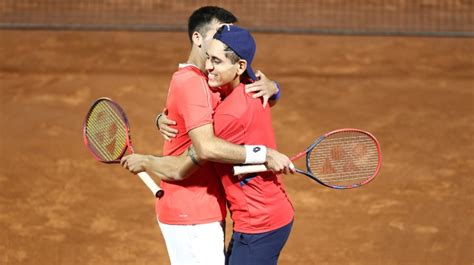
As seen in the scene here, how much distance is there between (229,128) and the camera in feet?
16.8

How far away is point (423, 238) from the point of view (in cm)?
782

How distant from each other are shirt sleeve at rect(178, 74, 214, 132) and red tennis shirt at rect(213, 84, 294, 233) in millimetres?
80

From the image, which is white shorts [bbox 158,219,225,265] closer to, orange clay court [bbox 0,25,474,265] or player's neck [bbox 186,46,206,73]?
player's neck [bbox 186,46,206,73]

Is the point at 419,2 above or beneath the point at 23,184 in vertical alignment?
above

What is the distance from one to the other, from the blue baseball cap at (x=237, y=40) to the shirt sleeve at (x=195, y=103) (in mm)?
311

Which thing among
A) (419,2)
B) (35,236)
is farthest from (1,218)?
(419,2)

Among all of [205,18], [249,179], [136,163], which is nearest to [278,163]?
[249,179]

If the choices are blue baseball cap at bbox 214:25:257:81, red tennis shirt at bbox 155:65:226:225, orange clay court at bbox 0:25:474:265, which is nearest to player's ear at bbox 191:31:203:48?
red tennis shirt at bbox 155:65:226:225

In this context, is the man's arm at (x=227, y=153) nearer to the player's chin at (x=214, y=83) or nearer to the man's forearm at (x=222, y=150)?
the man's forearm at (x=222, y=150)

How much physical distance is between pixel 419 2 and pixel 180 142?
34.1 feet

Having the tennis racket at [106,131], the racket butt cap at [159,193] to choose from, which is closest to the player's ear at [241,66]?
the racket butt cap at [159,193]

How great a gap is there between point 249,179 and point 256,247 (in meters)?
0.42

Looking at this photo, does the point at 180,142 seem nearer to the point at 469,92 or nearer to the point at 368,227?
the point at 368,227

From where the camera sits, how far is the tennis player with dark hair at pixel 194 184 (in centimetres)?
523
